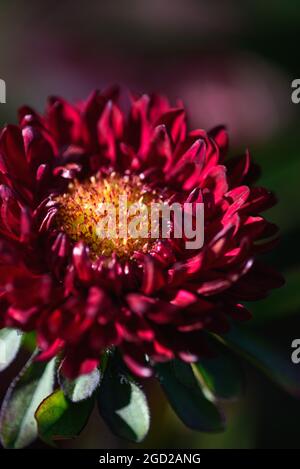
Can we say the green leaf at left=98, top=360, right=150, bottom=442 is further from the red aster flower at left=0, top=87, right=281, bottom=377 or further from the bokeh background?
the bokeh background

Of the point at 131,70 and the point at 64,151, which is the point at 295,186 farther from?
the point at 131,70

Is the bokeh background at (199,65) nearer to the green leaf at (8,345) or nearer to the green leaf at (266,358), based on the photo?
the green leaf at (266,358)

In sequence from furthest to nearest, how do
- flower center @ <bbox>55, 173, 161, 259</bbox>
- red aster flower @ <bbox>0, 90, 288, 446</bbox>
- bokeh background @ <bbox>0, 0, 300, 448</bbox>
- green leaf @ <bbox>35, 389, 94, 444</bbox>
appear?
1. bokeh background @ <bbox>0, 0, 300, 448</bbox>
2. flower center @ <bbox>55, 173, 161, 259</bbox>
3. green leaf @ <bbox>35, 389, 94, 444</bbox>
4. red aster flower @ <bbox>0, 90, 288, 446</bbox>

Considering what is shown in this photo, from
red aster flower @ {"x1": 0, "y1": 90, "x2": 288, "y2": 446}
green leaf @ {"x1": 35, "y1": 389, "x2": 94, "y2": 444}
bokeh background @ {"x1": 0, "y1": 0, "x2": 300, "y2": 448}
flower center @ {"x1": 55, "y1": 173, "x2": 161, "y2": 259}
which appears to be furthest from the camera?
bokeh background @ {"x1": 0, "y1": 0, "x2": 300, "y2": 448}

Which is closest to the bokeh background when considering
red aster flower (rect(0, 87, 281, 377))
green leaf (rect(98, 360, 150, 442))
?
red aster flower (rect(0, 87, 281, 377))

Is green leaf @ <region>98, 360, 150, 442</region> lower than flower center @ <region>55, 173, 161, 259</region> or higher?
lower

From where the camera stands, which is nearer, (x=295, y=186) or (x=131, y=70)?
(x=295, y=186)

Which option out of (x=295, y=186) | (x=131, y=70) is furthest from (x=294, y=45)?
(x=295, y=186)
